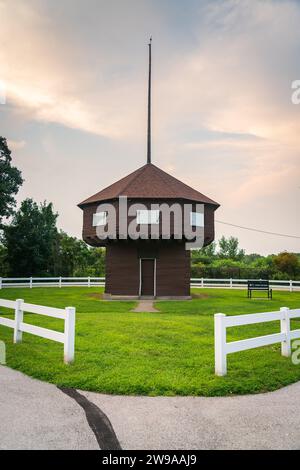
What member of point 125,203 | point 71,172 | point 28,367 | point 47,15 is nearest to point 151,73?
point 71,172

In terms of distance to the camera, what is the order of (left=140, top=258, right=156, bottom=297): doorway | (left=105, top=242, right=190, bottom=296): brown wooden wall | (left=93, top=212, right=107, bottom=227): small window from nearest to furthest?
1. (left=93, top=212, right=107, bottom=227): small window
2. (left=105, top=242, right=190, bottom=296): brown wooden wall
3. (left=140, top=258, right=156, bottom=297): doorway

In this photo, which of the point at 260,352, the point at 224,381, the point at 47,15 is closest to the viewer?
the point at 224,381

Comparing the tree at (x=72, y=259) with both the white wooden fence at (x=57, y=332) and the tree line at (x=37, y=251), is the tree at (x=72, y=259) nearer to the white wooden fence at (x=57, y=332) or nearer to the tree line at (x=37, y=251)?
the tree line at (x=37, y=251)

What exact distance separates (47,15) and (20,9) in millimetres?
1197

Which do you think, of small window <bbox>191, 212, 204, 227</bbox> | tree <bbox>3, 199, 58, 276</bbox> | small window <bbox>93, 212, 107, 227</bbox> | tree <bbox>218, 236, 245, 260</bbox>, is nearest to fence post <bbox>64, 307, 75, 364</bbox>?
small window <bbox>93, 212, 107, 227</bbox>

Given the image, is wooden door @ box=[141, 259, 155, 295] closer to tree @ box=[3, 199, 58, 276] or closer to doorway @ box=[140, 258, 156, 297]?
doorway @ box=[140, 258, 156, 297]

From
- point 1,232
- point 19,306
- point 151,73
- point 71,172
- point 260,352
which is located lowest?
point 260,352

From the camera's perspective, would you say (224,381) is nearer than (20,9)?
Yes

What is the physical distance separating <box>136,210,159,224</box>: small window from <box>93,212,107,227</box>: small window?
2355 mm

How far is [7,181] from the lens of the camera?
1266 inches

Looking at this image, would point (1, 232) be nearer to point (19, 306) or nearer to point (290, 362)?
point (19, 306)

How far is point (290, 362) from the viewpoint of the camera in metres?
6.74

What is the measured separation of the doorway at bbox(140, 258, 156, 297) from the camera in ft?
76.0

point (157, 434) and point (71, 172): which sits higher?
point (71, 172)
